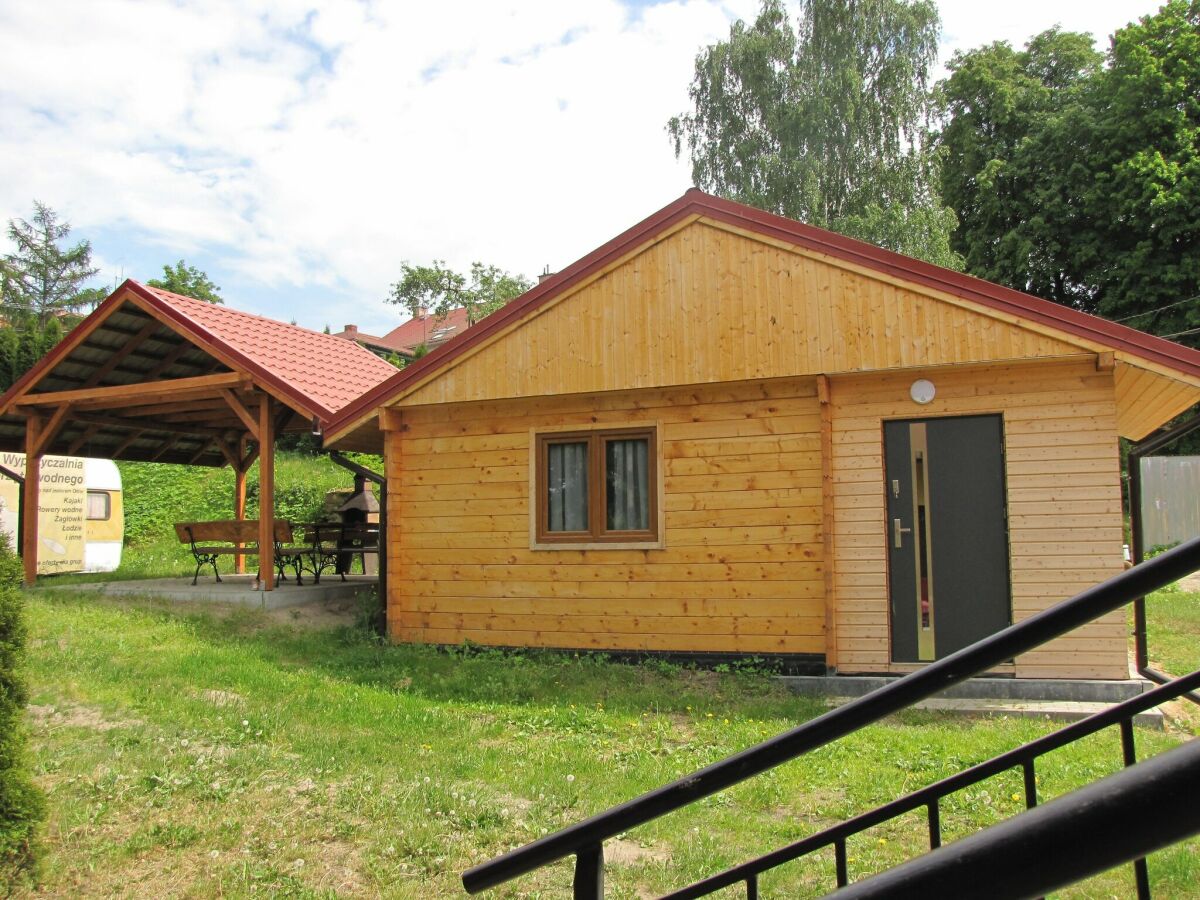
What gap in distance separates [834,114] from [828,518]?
22.0 m

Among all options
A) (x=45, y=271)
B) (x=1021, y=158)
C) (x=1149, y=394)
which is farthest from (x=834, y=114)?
(x=45, y=271)

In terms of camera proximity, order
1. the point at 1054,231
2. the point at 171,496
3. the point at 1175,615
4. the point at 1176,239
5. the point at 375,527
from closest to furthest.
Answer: the point at 1175,615
the point at 375,527
the point at 171,496
the point at 1176,239
the point at 1054,231

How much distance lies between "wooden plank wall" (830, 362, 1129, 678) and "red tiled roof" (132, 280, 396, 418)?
21.5ft

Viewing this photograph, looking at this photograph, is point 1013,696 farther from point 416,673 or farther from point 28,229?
point 28,229

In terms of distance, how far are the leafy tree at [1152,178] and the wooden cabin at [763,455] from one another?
20.5 meters

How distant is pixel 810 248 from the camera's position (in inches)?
375

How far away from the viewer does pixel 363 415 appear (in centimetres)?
1162

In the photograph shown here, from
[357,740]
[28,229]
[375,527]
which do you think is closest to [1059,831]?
[357,740]

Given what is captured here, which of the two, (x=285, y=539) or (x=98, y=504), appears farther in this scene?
(x=98, y=504)

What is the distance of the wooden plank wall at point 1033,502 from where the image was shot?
28.6ft

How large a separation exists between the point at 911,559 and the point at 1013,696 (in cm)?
149

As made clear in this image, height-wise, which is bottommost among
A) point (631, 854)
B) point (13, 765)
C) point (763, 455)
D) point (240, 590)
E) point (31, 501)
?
point (631, 854)

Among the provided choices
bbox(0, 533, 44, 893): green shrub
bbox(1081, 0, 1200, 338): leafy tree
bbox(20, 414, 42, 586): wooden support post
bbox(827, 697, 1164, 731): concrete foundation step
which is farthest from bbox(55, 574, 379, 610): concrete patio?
bbox(1081, 0, 1200, 338): leafy tree

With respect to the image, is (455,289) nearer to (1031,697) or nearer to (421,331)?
(421,331)
